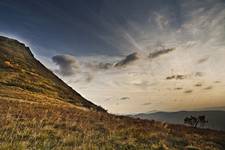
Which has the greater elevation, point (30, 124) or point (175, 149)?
point (30, 124)

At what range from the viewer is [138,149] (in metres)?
11.8

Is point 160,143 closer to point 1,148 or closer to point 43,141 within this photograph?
point 43,141

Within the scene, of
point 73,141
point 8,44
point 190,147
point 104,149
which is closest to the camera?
point 104,149

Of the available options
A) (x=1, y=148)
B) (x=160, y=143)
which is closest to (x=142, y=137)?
(x=160, y=143)

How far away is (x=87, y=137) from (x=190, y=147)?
573cm

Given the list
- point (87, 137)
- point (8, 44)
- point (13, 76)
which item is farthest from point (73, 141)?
point (8, 44)

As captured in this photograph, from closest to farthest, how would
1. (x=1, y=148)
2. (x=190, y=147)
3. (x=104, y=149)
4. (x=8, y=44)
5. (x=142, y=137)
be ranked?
(x=1, y=148)
(x=104, y=149)
(x=190, y=147)
(x=142, y=137)
(x=8, y=44)

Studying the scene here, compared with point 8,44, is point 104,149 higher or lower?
lower

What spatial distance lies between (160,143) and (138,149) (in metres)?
2.19

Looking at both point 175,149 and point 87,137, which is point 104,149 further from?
point 175,149

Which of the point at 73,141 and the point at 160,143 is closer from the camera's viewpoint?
the point at 73,141

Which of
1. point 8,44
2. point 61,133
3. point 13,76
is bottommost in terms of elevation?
point 61,133

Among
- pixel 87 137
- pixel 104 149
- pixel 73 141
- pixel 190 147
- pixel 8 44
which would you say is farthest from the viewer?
pixel 8 44

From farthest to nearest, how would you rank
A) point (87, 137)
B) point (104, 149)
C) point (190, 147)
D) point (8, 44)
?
point (8, 44)
point (190, 147)
point (87, 137)
point (104, 149)
